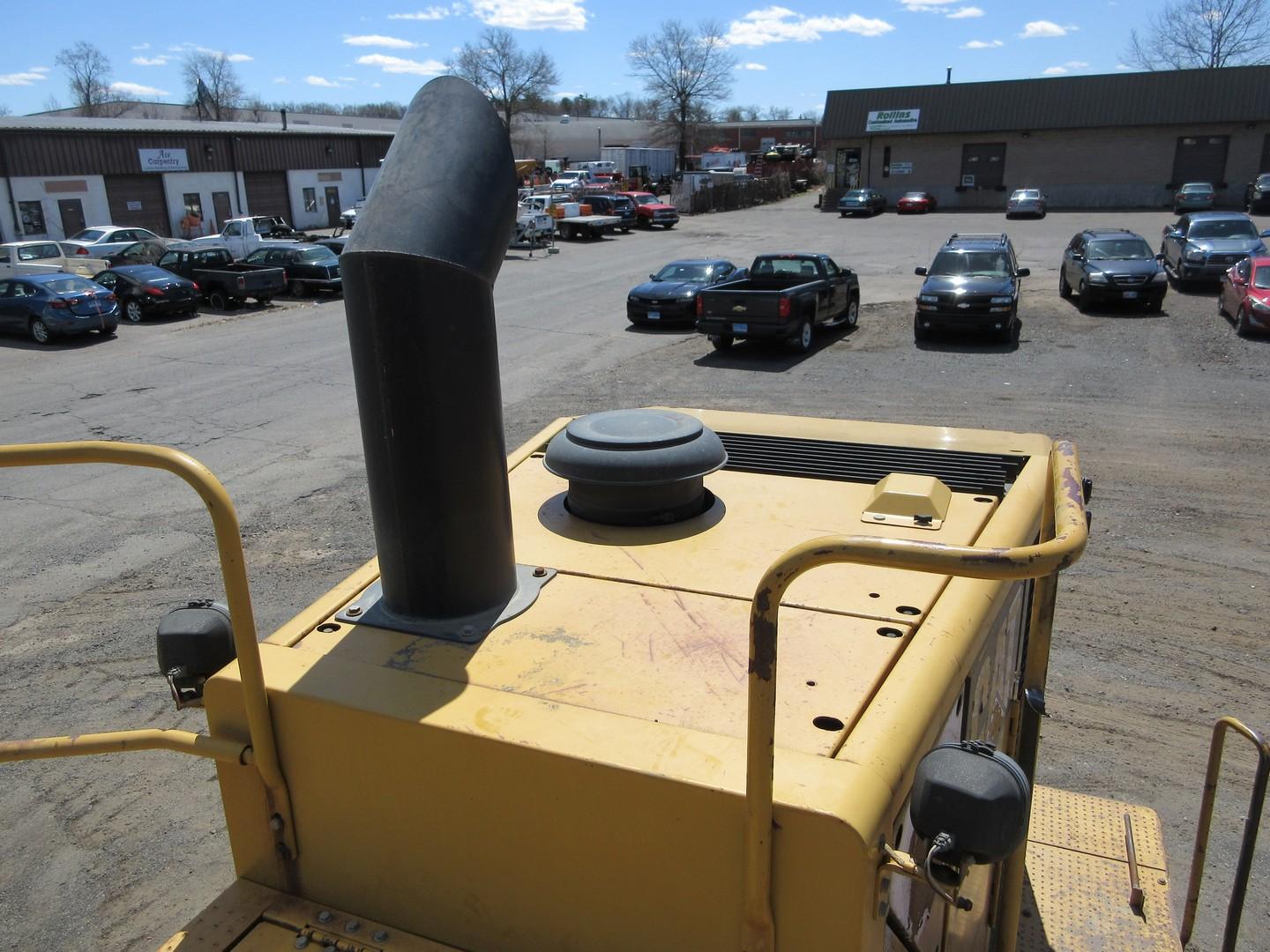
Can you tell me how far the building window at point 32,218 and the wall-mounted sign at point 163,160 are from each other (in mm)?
5269

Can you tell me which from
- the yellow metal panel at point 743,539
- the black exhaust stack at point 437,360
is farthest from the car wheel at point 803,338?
the black exhaust stack at point 437,360

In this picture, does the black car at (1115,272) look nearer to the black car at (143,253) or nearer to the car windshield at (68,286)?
the car windshield at (68,286)

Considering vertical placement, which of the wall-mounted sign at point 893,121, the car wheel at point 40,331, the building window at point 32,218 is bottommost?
the car wheel at point 40,331

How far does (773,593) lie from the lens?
163 cm

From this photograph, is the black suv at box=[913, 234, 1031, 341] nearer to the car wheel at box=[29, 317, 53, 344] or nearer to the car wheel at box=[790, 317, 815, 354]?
the car wheel at box=[790, 317, 815, 354]

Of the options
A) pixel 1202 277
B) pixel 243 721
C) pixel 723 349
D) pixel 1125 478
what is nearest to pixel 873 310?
pixel 723 349

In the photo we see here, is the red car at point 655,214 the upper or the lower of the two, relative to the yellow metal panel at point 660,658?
lower

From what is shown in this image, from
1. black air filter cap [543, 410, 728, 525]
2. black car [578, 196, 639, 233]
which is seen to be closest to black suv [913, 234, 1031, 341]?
black air filter cap [543, 410, 728, 525]

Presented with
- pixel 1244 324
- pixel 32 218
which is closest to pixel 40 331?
pixel 32 218

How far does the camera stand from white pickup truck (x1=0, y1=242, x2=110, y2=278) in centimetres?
2739

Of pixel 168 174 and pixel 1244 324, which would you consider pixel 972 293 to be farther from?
pixel 168 174

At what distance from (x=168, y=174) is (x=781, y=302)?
34.5 m

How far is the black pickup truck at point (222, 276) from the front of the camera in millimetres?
25406

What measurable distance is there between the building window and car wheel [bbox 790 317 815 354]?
104ft
